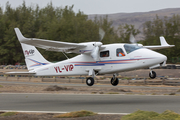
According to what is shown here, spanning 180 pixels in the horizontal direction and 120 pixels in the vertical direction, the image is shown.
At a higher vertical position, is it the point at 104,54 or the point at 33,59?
the point at 104,54

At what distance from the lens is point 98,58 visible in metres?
20.0

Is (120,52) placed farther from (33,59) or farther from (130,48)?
(33,59)

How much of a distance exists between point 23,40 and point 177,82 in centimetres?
2663

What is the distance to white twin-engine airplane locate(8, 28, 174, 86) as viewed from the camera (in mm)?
18328

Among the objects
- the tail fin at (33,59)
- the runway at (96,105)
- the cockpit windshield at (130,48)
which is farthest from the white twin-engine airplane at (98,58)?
the runway at (96,105)

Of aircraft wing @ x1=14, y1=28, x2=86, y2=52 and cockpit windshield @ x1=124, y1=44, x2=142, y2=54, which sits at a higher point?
aircraft wing @ x1=14, y1=28, x2=86, y2=52

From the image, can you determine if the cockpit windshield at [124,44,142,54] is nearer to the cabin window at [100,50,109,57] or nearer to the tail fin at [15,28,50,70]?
the cabin window at [100,50,109,57]

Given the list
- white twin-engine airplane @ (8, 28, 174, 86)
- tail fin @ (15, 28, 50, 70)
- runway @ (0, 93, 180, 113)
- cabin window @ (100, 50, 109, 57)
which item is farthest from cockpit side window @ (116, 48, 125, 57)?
tail fin @ (15, 28, 50, 70)

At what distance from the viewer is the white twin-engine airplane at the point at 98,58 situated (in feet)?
60.1

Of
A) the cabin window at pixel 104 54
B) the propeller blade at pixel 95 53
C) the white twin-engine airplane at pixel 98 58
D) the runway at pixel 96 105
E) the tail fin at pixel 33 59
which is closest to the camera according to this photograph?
the runway at pixel 96 105

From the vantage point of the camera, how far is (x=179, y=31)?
76375 millimetres

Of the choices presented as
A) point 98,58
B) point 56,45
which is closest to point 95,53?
point 98,58

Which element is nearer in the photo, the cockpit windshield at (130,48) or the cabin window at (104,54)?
the cockpit windshield at (130,48)

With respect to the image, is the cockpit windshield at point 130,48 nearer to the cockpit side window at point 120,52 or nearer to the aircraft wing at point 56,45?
the cockpit side window at point 120,52
